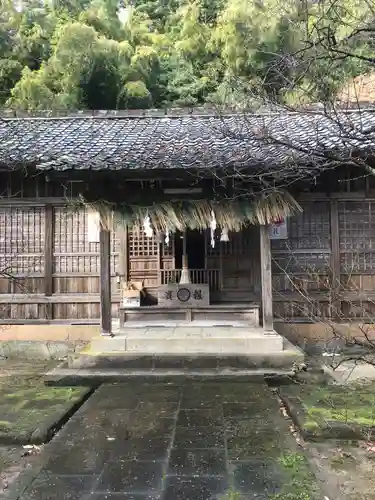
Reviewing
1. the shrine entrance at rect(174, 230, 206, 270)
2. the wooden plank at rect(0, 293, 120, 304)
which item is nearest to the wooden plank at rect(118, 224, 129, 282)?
the wooden plank at rect(0, 293, 120, 304)

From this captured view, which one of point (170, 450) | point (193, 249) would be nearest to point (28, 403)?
point (170, 450)

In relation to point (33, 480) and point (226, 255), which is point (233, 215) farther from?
point (33, 480)

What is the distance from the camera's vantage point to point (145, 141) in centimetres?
1010

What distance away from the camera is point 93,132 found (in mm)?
11117

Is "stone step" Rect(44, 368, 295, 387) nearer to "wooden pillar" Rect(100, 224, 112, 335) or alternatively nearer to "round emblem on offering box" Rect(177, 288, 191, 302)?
"wooden pillar" Rect(100, 224, 112, 335)

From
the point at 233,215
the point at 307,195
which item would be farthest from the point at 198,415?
the point at 307,195

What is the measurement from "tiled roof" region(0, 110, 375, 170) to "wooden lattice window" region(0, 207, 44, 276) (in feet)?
5.11

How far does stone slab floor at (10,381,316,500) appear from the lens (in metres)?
4.13

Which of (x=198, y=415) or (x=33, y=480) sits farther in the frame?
(x=198, y=415)

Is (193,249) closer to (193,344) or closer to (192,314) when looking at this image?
(192,314)

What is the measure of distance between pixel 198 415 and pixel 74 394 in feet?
6.84

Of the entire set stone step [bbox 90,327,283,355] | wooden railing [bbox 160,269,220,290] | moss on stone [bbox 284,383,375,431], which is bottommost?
moss on stone [bbox 284,383,375,431]

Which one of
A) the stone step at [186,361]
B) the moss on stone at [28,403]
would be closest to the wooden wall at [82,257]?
the stone step at [186,361]

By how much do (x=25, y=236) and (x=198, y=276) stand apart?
4.05 metres
